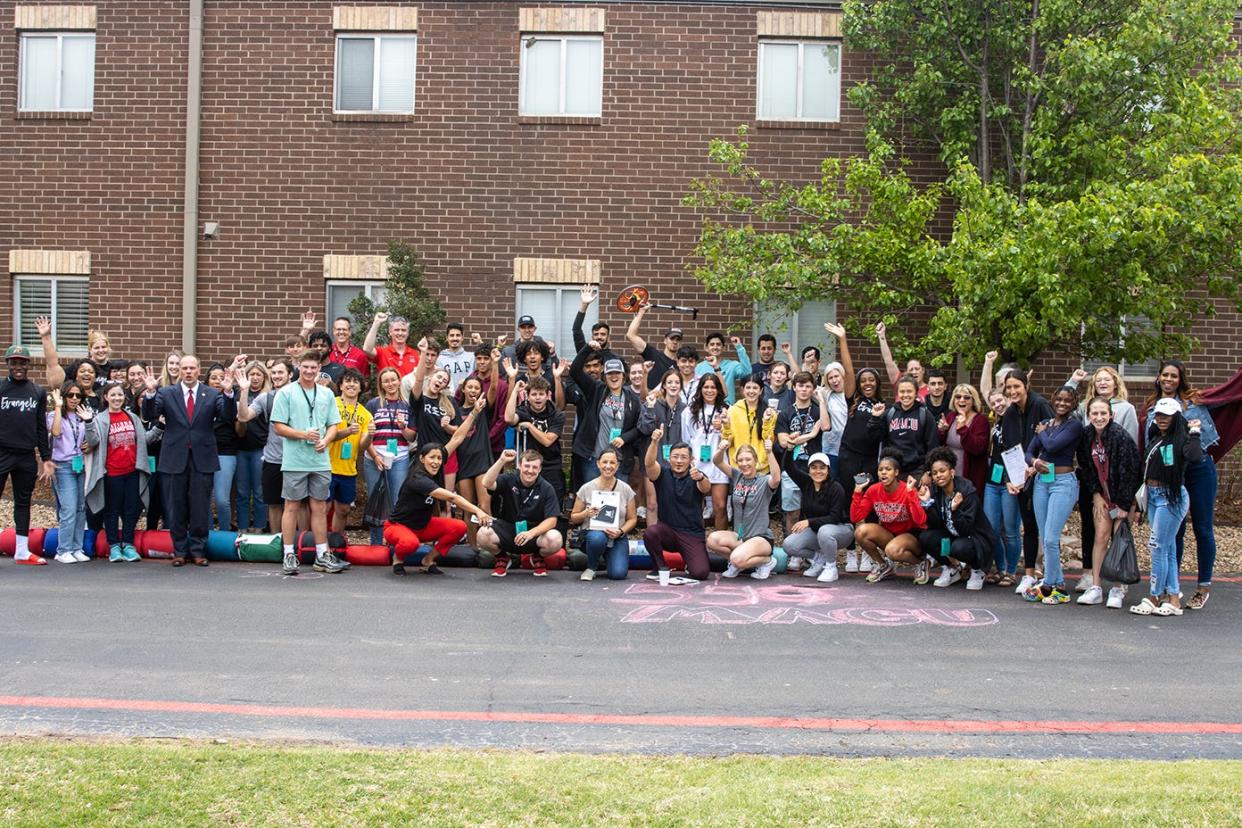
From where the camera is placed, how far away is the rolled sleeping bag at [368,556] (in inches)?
467

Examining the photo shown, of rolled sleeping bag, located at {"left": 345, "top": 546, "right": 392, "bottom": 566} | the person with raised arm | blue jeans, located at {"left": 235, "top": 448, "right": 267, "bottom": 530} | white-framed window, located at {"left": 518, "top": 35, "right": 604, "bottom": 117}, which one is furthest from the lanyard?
white-framed window, located at {"left": 518, "top": 35, "right": 604, "bottom": 117}

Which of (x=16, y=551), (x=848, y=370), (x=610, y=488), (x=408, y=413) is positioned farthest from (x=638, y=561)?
(x=16, y=551)

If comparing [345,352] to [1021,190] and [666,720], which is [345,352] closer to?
[666,720]

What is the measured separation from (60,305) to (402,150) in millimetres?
5055

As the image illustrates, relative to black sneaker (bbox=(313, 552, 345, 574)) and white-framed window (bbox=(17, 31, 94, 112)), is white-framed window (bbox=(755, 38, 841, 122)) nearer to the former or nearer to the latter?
black sneaker (bbox=(313, 552, 345, 574))

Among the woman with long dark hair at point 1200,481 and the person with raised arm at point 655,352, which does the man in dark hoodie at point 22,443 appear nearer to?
the person with raised arm at point 655,352

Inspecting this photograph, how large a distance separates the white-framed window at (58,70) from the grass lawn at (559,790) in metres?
13.0

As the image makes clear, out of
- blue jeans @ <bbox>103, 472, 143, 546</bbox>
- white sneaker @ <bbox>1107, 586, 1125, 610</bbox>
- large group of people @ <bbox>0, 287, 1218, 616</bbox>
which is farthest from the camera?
blue jeans @ <bbox>103, 472, 143, 546</bbox>

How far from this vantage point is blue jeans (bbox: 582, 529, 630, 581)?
444 inches

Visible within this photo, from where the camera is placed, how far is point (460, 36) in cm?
1667

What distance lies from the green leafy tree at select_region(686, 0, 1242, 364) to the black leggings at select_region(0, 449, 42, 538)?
7.67 meters

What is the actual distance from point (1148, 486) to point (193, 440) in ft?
27.6

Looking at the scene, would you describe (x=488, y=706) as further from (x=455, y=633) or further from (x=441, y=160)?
(x=441, y=160)

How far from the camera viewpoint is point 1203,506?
1070 centimetres
